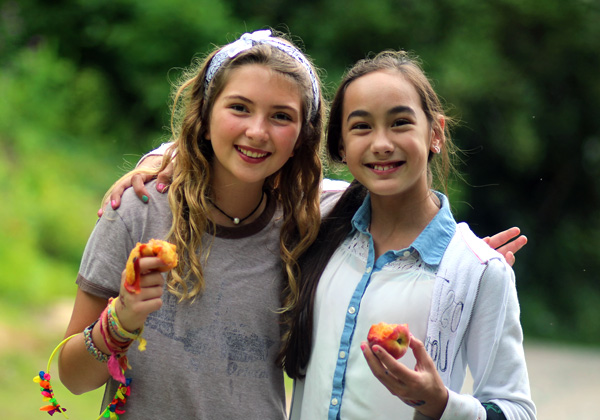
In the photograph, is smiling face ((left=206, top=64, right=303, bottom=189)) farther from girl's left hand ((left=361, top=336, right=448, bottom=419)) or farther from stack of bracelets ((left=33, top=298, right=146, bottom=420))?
girl's left hand ((left=361, top=336, right=448, bottom=419))

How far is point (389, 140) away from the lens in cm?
230

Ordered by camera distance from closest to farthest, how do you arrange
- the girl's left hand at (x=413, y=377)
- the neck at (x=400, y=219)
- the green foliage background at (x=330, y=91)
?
the girl's left hand at (x=413, y=377) < the neck at (x=400, y=219) < the green foliage background at (x=330, y=91)

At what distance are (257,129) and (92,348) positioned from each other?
0.82 meters

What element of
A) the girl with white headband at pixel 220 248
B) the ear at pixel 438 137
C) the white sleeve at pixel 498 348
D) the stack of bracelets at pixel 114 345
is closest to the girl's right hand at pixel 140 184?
the girl with white headband at pixel 220 248

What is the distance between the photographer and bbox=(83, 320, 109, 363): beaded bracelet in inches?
85.6

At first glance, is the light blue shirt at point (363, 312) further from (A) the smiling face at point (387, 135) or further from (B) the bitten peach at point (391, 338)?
(B) the bitten peach at point (391, 338)

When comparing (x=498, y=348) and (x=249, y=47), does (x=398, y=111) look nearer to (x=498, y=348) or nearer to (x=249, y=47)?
(x=249, y=47)

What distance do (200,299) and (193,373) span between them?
0.74 ft

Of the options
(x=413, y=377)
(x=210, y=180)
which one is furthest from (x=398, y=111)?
(x=413, y=377)

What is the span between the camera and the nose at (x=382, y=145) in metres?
2.28

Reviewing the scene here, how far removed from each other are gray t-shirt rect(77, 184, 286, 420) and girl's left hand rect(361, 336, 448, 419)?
0.58m

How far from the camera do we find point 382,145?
7.47ft

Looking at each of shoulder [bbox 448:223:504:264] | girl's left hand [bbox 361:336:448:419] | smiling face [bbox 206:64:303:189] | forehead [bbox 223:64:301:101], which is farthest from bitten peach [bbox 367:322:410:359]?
forehead [bbox 223:64:301:101]

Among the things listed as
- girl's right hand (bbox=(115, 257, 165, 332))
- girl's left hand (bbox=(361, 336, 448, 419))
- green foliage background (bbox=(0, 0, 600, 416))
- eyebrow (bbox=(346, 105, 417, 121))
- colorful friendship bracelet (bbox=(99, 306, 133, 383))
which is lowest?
girl's left hand (bbox=(361, 336, 448, 419))
